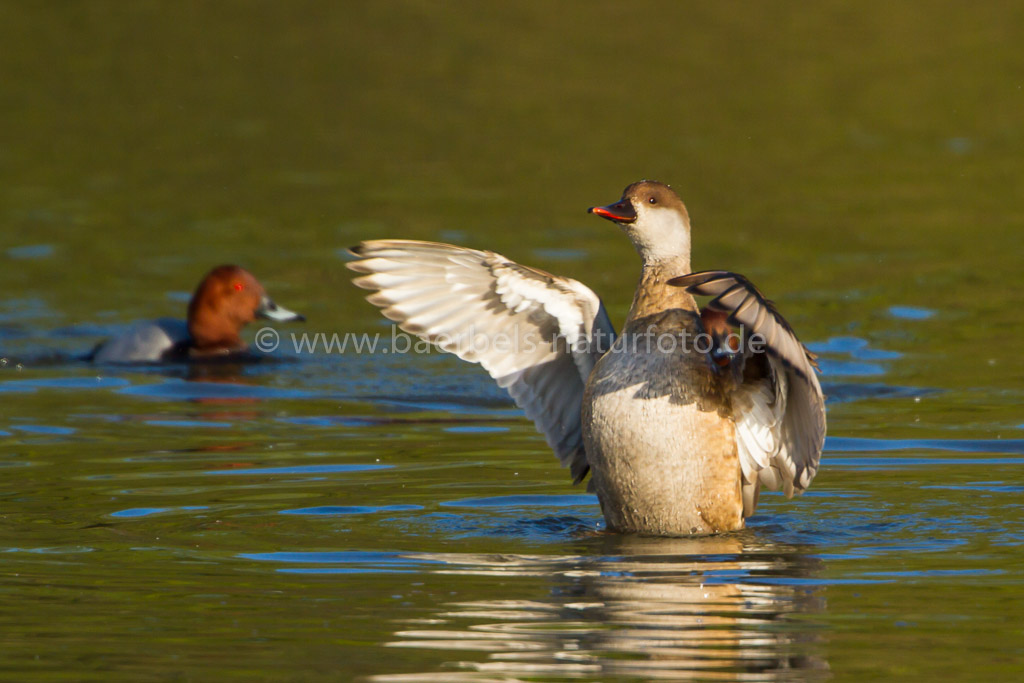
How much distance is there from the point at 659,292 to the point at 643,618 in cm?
173

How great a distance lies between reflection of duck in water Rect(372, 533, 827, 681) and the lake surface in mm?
19

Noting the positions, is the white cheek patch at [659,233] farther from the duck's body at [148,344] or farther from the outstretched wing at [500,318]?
the duck's body at [148,344]

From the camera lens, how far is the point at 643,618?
5375 mm

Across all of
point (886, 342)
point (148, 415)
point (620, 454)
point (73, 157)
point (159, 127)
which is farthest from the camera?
point (159, 127)

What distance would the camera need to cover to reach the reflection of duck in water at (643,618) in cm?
486

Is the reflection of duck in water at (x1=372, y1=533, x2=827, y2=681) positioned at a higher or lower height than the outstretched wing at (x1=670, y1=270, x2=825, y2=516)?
lower

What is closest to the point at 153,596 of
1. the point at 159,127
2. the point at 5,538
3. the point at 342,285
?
the point at 5,538

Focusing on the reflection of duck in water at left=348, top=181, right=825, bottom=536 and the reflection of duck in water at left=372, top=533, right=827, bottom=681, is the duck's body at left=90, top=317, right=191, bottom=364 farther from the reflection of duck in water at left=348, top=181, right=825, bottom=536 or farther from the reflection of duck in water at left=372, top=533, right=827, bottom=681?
the reflection of duck in water at left=372, top=533, right=827, bottom=681

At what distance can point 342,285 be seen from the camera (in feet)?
47.6

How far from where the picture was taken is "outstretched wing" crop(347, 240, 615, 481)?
6.84 m

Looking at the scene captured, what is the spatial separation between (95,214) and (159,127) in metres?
4.87

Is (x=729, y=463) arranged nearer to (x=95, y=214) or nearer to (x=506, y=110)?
(x=95, y=214)

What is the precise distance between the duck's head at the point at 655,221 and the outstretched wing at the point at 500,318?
328 mm

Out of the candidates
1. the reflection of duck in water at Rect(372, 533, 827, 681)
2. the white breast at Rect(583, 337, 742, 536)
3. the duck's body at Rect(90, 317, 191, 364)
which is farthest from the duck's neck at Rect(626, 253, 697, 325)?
the duck's body at Rect(90, 317, 191, 364)
